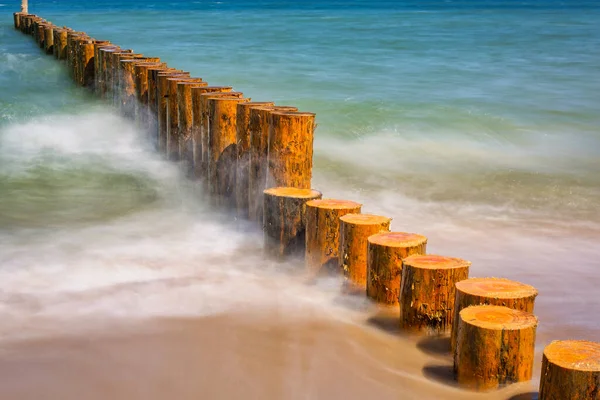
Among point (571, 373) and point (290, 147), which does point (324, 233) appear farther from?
point (571, 373)

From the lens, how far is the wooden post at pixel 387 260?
379cm

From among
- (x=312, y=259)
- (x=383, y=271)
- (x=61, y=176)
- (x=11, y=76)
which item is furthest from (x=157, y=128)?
(x=11, y=76)

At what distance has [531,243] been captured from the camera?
610cm

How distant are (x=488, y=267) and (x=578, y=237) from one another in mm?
1237

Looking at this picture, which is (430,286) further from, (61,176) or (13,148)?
(13,148)

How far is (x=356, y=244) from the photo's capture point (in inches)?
160

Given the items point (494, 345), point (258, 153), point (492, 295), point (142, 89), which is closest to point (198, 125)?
point (258, 153)

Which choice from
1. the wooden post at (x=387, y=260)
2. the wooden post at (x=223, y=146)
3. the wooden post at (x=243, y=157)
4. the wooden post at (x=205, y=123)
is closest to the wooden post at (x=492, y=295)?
the wooden post at (x=387, y=260)

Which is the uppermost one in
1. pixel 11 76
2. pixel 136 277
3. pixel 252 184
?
pixel 11 76

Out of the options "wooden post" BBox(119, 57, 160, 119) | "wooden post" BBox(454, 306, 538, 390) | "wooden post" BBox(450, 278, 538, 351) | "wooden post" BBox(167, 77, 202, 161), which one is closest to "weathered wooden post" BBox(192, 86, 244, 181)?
"wooden post" BBox(167, 77, 202, 161)

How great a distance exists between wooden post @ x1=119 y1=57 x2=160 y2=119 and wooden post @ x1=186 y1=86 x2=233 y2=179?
7.09 ft

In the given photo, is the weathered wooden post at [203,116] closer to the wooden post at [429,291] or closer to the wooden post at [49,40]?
the wooden post at [429,291]

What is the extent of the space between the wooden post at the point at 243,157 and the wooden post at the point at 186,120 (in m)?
1.03

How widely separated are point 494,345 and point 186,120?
417cm
